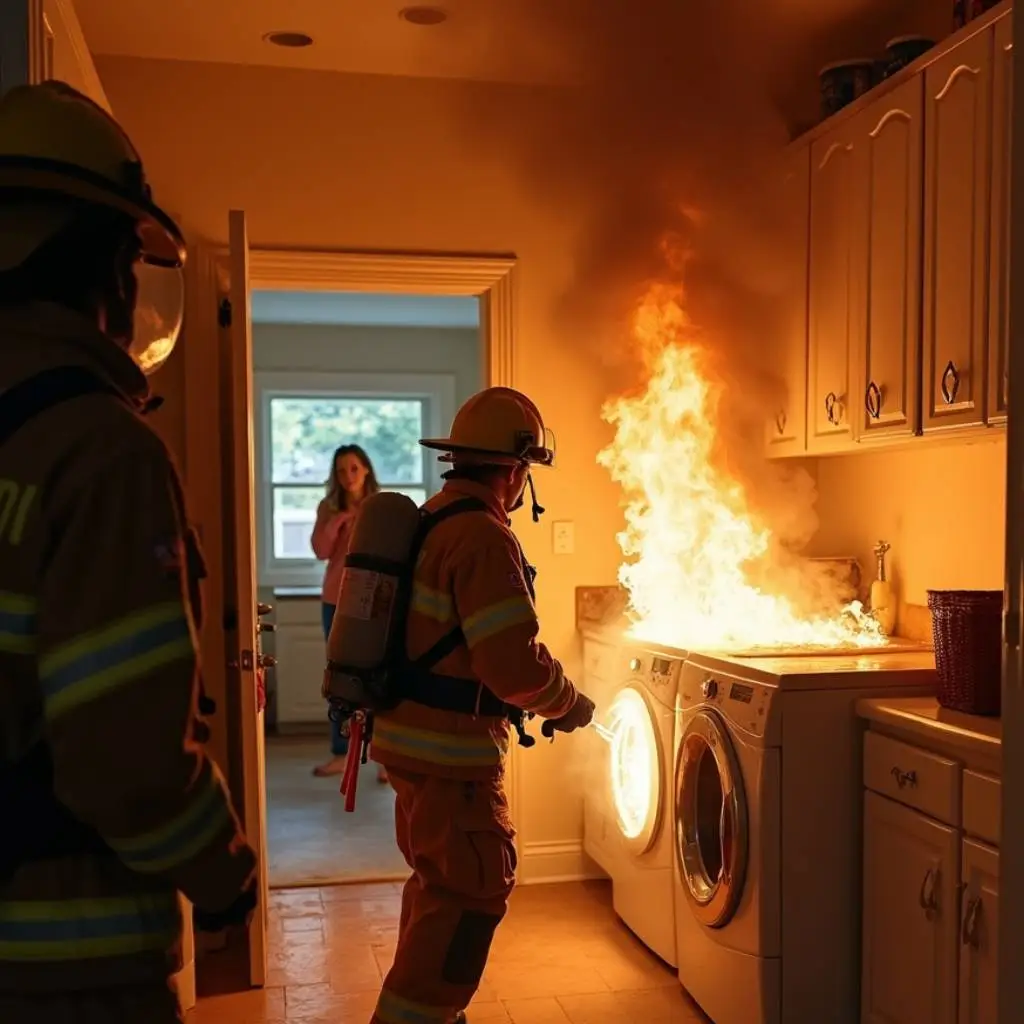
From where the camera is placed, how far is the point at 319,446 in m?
6.94

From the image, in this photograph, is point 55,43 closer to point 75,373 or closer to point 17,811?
point 75,373

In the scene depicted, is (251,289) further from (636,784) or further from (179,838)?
(179,838)

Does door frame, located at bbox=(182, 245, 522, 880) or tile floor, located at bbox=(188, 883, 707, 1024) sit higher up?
door frame, located at bbox=(182, 245, 522, 880)

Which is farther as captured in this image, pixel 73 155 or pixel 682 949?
pixel 682 949

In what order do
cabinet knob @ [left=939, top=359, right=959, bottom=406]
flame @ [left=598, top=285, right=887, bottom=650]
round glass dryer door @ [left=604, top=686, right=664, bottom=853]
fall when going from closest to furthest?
cabinet knob @ [left=939, top=359, right=959, bottom=406]
round glass dryer door @ [left=604, top=686, right=664, bottom=853]
flame @ [left=598, top=285, right=887, bottom=650]

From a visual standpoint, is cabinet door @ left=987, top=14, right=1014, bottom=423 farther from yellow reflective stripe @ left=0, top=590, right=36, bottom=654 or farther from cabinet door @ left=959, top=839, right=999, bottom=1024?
yellow reflective stripe @ left=0, top=590, right=36, bottom=654

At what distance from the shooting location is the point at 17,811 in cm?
106

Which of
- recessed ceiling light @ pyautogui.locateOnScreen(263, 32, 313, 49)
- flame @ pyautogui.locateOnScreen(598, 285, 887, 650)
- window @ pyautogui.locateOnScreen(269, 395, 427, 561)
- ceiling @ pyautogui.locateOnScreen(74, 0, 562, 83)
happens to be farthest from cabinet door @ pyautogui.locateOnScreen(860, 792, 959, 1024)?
window @ pyautogui.locateOnScreen(269, 395, 427, 561)

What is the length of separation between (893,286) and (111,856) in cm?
265

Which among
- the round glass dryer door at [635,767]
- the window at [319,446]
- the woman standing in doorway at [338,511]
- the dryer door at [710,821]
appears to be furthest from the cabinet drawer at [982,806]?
the window at [319,446]

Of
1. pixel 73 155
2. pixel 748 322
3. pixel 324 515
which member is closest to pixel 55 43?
pixel 73 155

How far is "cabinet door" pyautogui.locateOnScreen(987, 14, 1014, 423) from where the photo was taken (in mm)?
2535

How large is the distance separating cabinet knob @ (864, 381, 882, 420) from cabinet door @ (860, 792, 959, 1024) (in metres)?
1.16

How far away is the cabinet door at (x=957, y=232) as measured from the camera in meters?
2.63
